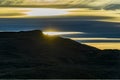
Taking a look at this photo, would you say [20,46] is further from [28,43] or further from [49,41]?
[49,41]

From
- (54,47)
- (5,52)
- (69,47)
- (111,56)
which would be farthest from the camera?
(69,47)

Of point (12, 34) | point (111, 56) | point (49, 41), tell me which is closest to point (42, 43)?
point (49, 41)

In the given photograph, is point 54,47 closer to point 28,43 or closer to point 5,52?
point 28,43

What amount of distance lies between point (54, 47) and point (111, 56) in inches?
480

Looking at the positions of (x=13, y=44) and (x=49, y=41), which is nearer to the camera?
(x=13, y=44)

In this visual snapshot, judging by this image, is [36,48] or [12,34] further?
[12,34]

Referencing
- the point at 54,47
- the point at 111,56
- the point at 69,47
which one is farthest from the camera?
the point at 69,47

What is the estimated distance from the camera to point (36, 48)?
3366 inches

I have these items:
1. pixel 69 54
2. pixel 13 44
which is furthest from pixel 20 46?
pixel 69 54

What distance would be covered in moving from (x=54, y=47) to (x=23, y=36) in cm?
1043

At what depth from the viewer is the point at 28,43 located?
3529 inches

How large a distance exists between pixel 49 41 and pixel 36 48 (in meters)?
10.8

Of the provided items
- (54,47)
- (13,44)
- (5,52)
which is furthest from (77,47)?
(5,52)

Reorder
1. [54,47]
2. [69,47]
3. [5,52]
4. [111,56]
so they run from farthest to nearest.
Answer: [69,47] < [54,47] < [111,56] < [5,52]
